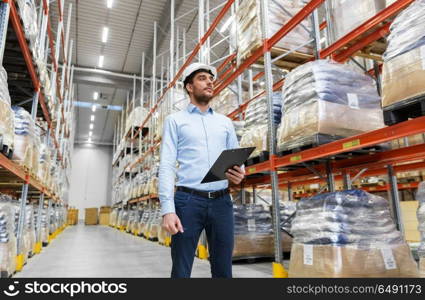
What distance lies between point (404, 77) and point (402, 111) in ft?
0.84

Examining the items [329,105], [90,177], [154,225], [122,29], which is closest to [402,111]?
[329,105]

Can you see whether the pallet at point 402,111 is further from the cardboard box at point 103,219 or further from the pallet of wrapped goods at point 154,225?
the cardboard box at point 103,219

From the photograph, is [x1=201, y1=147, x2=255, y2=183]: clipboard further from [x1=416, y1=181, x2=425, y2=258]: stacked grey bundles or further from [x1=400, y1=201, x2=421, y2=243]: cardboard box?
[x1=400, y1=201, x2=421, y2=243]: cardboard box

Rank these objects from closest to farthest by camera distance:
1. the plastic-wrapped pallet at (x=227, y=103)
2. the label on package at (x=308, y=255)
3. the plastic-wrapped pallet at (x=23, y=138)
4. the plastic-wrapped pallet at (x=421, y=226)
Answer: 1. the plastic-wrapped pallet at (x=421, y=226)
2. the label on package at (x=308, y=255)
3. the plastic-wrapped pallet at (x=23, y=138)
4. the plastic-wrapped pallet at (x=227, y=103)

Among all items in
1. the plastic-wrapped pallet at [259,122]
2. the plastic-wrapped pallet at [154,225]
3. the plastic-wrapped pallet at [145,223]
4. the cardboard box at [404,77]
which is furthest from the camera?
the plastic-wrapped pallet at [145,223]

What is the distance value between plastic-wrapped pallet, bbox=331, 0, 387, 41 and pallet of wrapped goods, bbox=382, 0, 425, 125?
113 centimetres

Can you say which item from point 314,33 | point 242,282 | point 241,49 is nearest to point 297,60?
point 314,33

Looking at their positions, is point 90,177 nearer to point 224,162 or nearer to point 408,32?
point 224,162

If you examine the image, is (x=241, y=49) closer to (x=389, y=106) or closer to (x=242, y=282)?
(x=389, y=106)

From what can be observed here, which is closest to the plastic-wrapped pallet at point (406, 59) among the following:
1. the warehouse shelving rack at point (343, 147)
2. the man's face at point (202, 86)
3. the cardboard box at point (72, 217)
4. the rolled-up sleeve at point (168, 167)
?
the warehouse shelving rack at point (343, 147)

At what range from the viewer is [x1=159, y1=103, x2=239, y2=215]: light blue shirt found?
7.18 feet

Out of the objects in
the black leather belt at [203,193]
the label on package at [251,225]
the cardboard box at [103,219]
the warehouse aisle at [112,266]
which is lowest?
the warehouse aisle at [112,266]

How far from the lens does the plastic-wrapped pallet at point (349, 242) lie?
2783 millimetres

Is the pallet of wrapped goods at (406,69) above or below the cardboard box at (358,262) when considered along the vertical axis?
above
